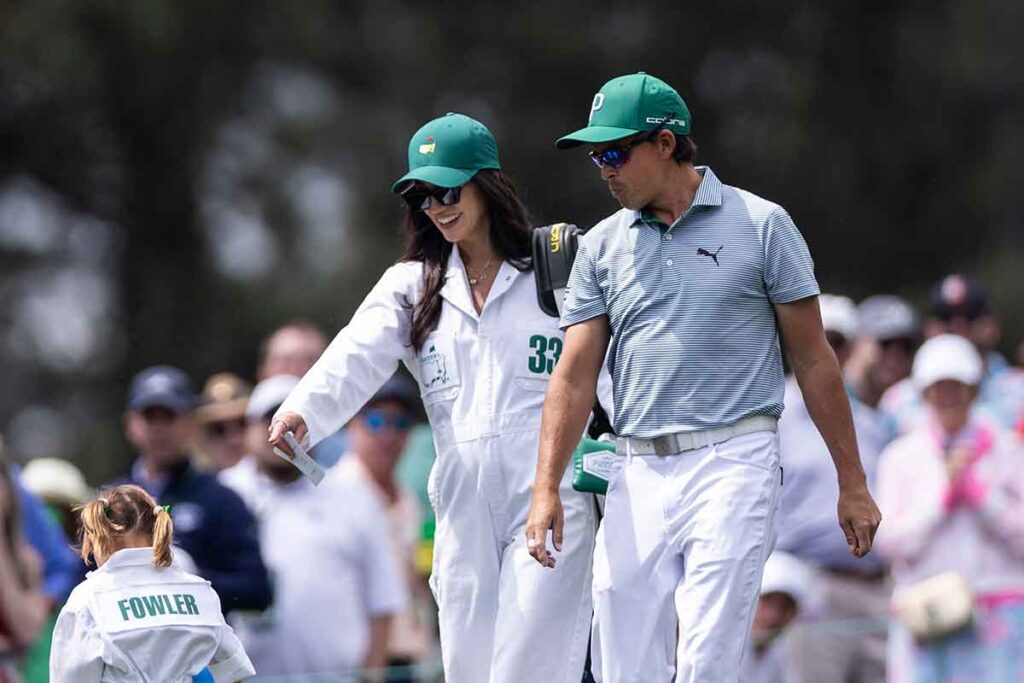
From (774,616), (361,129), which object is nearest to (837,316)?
(774,616)

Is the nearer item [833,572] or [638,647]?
[638,647]

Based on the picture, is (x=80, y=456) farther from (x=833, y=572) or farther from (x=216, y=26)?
(x=833, y=572)

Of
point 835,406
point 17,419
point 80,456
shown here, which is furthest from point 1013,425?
point 17,419

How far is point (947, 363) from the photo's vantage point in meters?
9.87

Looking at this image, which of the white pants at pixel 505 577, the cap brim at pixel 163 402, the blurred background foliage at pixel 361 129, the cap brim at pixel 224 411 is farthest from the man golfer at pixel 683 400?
the blurred background foliage at pixel 361 129

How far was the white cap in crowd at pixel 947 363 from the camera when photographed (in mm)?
9805

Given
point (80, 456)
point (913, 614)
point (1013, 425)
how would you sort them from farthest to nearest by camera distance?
point (80, 456), point (1013, 425), point (913, 614)

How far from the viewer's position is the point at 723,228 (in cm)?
654

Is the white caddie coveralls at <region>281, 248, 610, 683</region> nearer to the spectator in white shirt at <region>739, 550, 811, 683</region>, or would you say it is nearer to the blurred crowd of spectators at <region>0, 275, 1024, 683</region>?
the blurred crowd of spectators at <region>0, 275, 1024, 683</region>

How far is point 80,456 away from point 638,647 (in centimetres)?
1655

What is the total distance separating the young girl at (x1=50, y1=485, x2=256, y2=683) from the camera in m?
6.18

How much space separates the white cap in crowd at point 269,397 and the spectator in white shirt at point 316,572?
0.01 meters

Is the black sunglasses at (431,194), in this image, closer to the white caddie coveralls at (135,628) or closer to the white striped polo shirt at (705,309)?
the white striped polo shirt at (705,309)

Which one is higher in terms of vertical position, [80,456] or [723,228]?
[723,228]
